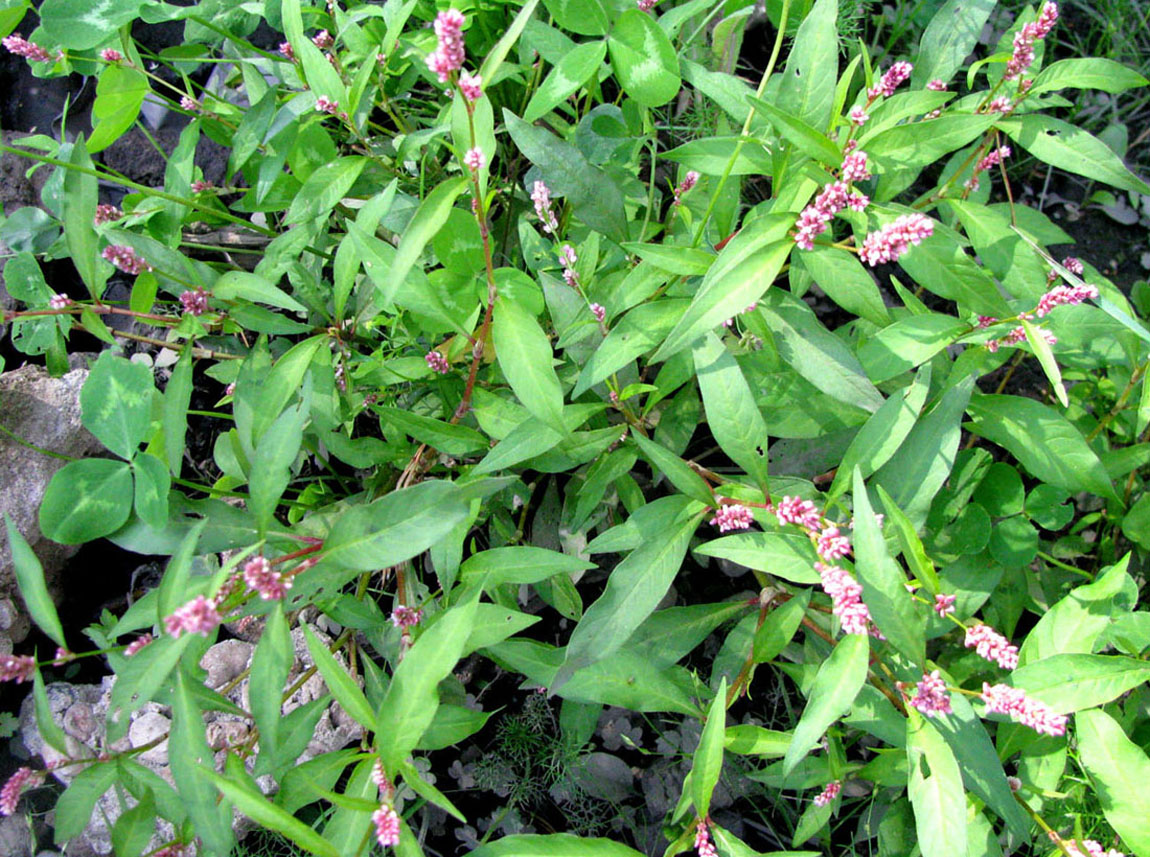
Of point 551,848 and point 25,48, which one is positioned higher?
point 25,48

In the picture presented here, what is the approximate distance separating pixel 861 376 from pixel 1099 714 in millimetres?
873

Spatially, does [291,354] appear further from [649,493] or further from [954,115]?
[954,115]

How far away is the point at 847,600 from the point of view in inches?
56.0

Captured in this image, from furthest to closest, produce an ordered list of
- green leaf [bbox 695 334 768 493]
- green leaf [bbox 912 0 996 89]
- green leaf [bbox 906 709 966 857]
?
1. green leaf [bbox 912 0 996 89]
2. green leaf [bbox 695 334 768 493]
3. green leaf [bbox 906 709 966 857]

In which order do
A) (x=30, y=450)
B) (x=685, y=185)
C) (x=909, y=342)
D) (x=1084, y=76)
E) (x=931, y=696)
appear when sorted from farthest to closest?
(x=30, y=450) → (x=685, y=185) → (x=1084, y=76) → (x=909, y=342) → (x=931, y=696)

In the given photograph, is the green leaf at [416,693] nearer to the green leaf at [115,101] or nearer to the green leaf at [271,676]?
the green leaf at [271,676]

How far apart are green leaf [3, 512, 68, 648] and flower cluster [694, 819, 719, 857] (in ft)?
4.08

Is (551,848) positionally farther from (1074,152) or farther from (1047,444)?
(1074,152)

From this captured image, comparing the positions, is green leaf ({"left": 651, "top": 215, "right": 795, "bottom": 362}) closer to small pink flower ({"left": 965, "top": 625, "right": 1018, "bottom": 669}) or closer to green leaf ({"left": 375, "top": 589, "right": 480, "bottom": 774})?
green leaf ({"left": 375, "top": 589, "right": 480, "bottom": 774})

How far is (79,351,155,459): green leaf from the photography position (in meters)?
1.74

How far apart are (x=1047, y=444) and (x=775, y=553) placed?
2.63 feet

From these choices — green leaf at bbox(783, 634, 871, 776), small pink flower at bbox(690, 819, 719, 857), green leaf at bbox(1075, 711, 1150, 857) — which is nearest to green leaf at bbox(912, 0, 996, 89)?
green leaf at bbox(783, 634, 871, 776)

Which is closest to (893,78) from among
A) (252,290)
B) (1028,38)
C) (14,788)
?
(1028,38)

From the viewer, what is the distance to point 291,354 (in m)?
1.77
